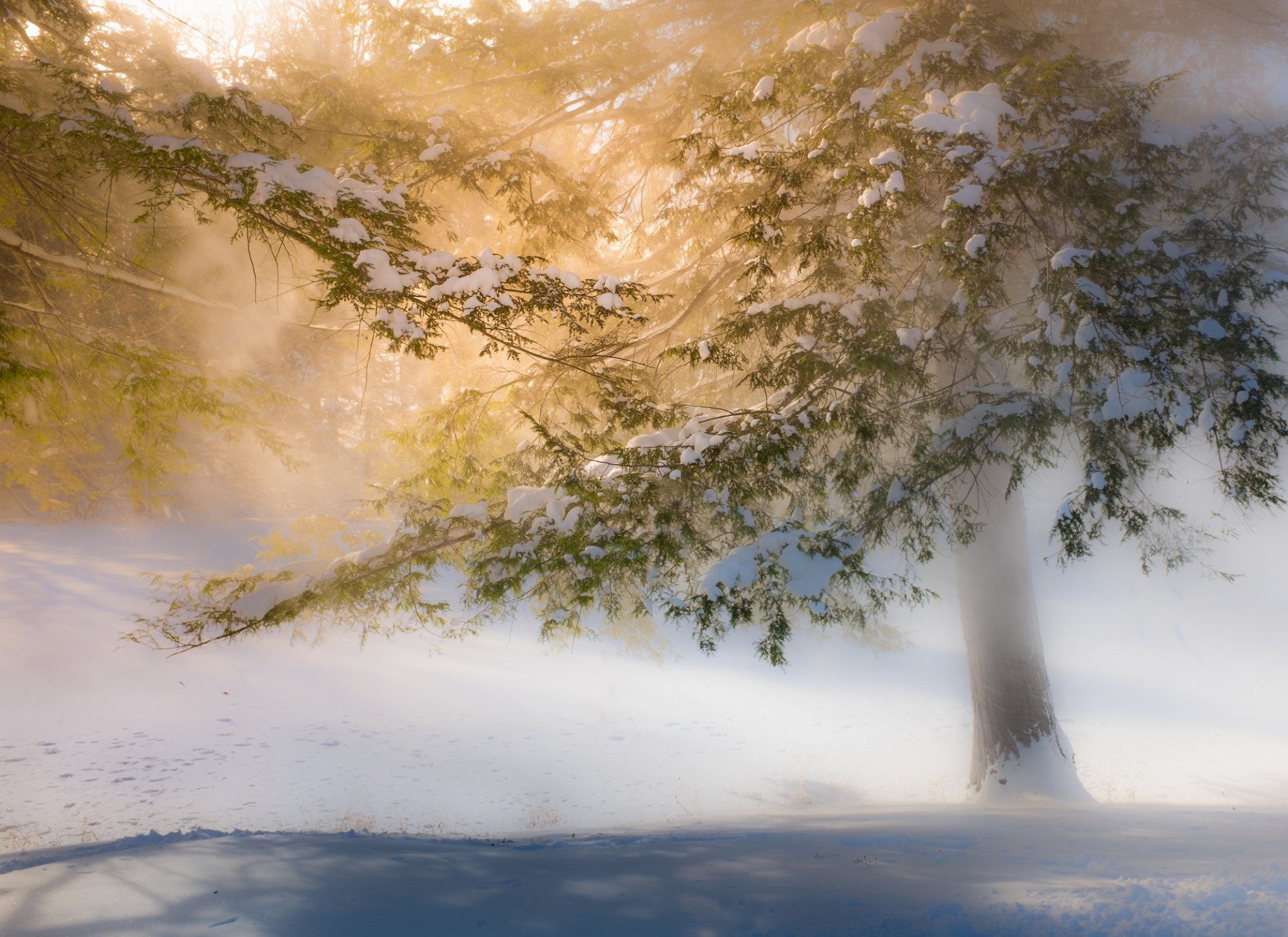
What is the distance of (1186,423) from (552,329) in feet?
22.7

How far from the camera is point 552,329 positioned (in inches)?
370

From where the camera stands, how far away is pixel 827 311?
18.6 ft

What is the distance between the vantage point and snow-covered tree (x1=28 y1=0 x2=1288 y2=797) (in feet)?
15.9

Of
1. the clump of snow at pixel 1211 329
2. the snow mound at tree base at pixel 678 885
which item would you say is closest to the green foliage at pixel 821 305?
the clump of snow at pixel 1211 329

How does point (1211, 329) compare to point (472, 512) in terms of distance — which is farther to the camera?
point (472, 512)

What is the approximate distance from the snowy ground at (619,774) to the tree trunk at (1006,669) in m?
0.85

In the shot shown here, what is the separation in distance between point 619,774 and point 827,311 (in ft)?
28.3

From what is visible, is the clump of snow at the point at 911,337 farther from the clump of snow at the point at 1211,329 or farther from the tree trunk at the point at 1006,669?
the tree trunk at the point at 1006,669

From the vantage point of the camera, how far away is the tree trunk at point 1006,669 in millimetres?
7645

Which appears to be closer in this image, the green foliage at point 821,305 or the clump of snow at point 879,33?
the green foliage at point 821,305

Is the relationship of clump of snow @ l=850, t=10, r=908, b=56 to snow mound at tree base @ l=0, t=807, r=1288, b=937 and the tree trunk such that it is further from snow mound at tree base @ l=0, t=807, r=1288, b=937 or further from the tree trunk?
snow mound at tree base @ l=0, t=807, r=1288, b=937

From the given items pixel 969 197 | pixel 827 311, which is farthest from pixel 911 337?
pixel 969 197

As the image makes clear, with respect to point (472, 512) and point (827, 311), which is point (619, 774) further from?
point (827, 311)

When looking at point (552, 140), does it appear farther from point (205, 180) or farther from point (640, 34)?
point (205, 180)
